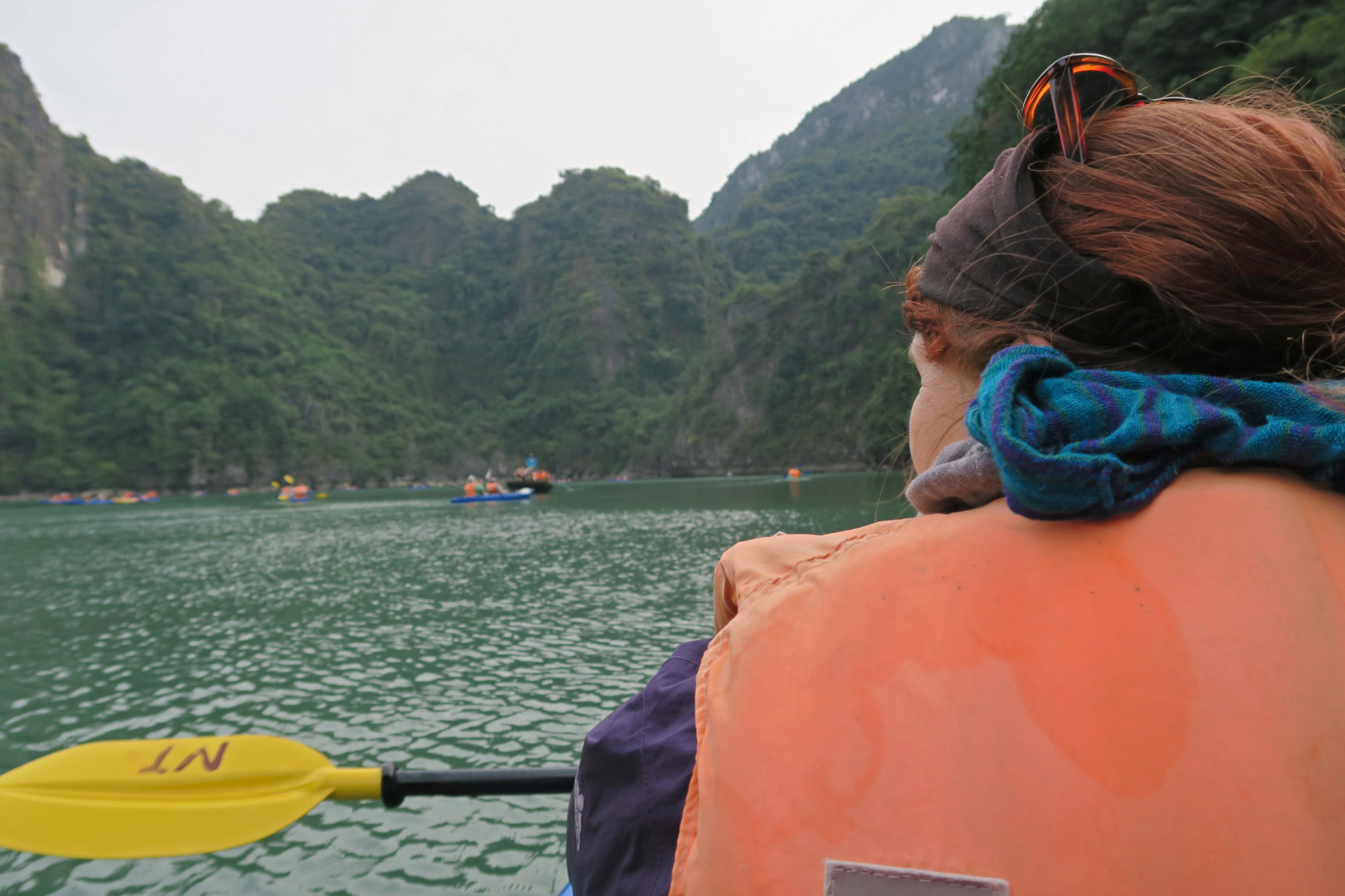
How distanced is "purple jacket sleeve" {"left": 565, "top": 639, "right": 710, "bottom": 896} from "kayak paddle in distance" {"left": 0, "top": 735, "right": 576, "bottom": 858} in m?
1.67

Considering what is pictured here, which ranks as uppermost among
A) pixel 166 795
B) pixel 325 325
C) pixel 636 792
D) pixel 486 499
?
pixel 325 325

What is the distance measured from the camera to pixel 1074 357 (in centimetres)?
76

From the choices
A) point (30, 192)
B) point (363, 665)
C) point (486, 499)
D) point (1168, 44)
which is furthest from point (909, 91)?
point (363, 665)

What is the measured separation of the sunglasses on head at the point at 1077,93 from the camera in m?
0.78

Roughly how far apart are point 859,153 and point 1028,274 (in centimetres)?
11985

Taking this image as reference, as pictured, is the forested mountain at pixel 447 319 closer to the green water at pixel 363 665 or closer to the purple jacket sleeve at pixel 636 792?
the green water at pixel 363 665

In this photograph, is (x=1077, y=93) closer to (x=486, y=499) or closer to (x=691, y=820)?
(x=691, y=820)

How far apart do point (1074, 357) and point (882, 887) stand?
0.57m

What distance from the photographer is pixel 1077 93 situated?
83 cm

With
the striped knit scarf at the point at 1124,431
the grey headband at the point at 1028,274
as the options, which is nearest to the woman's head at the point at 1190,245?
the grey headband at the point at 1028,274

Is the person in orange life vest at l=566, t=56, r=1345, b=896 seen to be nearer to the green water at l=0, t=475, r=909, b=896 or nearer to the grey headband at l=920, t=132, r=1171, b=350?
the grey headband at l=920, t=132, r=1171, b=350

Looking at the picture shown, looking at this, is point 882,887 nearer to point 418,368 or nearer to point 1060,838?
point 1060,838

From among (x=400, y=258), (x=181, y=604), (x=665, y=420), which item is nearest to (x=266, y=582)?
(x=181, y=604)

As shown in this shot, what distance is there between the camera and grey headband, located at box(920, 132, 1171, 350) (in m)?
0.71
